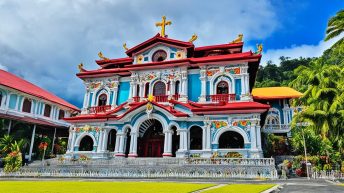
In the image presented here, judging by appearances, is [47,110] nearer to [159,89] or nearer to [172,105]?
[159,89]

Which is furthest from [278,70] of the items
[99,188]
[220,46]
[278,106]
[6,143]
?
[99,188]

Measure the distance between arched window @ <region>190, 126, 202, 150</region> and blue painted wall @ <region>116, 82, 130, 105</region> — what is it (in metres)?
7.14

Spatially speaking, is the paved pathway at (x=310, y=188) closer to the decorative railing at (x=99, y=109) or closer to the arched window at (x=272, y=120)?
the decorative railing at (x=99, y=109)

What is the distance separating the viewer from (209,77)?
21.4 metres

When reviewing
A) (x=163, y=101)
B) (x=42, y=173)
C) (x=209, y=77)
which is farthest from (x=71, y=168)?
(x=209, y=77)

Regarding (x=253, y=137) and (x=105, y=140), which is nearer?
(x=253, y=137)

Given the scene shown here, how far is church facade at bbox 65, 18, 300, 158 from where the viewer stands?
59.9 feet

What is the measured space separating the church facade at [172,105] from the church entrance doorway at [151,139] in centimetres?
8

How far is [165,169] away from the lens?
609 inches

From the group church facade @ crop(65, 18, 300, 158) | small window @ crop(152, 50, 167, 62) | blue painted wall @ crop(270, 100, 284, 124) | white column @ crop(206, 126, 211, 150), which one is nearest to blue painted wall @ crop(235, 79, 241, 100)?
church facade @ crop(65, 18, 300, 158)

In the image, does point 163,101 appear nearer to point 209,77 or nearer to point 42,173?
point 209,77

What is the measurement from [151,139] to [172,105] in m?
3.48

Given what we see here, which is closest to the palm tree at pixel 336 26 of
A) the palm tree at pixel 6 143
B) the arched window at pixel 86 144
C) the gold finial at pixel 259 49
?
the gold finial at pixel 259 49

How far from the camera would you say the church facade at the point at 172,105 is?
18.2 m
